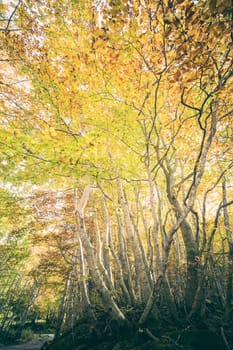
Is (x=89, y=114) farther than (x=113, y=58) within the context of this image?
Yes

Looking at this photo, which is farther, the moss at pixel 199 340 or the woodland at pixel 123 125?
the moss at pixel 199 340

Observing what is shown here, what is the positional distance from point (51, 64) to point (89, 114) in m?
1.77

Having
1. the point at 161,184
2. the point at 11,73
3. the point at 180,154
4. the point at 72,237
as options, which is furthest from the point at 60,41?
the point at 72,237

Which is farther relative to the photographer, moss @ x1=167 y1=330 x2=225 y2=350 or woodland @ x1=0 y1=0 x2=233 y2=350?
moss @ x1=167 y1=330 x2=225 y2=350

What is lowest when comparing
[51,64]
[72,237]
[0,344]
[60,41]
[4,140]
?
[0,344]

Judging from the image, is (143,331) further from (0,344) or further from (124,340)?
(0,344)

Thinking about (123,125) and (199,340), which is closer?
(199,340)

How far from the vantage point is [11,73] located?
26.2ft

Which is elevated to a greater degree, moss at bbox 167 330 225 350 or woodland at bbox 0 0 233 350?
woodland at bbox 0 0 233 350

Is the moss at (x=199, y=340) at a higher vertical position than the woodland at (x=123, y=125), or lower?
lower

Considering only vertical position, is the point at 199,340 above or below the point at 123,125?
below

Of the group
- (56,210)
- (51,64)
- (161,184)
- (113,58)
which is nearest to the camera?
(113,58)

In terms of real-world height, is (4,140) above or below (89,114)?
below

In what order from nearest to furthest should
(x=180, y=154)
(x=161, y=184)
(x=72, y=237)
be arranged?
(x=180, y=154) → (x=161, y=184) → (x=72, y=237)
